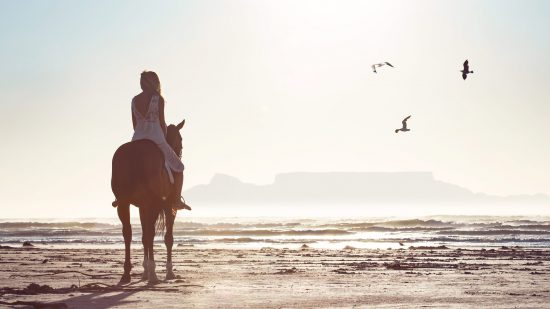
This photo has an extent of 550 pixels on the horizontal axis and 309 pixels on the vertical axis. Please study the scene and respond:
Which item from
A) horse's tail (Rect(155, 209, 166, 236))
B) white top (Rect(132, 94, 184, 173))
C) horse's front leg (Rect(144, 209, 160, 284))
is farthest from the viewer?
horse's tail (Rect(155, 209, 166, 236))

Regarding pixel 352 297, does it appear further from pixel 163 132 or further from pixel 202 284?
pixel 163 132

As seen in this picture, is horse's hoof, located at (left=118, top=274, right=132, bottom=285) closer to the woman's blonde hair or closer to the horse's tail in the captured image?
the horse's tail

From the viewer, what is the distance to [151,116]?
12.4 metres

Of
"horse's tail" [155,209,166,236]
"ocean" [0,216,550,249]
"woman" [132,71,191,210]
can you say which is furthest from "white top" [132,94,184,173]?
"ocean" [0,216,550,249]

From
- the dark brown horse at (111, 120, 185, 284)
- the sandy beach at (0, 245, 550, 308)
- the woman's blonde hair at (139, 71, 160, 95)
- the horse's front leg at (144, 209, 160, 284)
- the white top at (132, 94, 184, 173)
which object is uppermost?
the woman's blonde hair at (139, 71, 160, 95)

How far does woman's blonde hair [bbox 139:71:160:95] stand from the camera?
496 inches

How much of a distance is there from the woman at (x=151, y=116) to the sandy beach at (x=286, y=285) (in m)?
1.95

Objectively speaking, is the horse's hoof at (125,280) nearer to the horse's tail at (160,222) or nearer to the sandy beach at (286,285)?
the sandy beach at (286,285)

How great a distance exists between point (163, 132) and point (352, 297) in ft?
14.7

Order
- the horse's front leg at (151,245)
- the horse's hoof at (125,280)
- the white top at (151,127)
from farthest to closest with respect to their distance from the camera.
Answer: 1. the white top at (151,127)
2. the horse's front leg at (151,245)
3. the horse's hoof at (125,280)

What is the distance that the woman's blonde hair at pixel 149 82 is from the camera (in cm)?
1259

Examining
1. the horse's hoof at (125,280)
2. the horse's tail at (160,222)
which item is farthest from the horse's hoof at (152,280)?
the horse's tail at (160,222)

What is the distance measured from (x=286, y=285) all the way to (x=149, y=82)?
149 inches

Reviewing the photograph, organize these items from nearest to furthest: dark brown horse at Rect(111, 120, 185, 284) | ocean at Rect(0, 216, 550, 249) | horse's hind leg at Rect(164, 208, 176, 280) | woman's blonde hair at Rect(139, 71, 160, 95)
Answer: dark brown horse at Rect(111, 120, 185, 284)
woman's blonde hair at Rect(139, 71, 160, 95)
horse's hind leg at Rect(164, 208, 176, 280)
ocean at Rect(0, 216, 550, 249)
